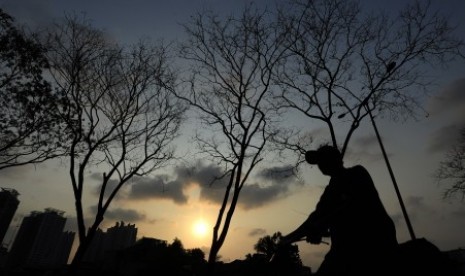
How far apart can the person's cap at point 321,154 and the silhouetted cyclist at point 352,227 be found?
7.6 inches

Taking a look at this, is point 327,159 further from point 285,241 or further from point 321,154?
point 285,241

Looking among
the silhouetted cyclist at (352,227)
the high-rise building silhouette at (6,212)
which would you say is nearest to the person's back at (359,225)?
the silhouetted cyclist at (352,227)

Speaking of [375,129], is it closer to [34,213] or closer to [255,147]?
[255,147]

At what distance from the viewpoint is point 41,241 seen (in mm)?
143250

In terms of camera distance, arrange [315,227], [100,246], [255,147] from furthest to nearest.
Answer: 1. [100,246]
2. [255,147]
3. [315,227]

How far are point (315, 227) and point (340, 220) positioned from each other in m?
0.18

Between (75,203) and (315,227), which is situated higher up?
(75,203)

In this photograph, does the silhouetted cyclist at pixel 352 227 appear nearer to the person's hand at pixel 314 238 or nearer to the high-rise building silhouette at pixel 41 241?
the person's hand at pixel 314 238

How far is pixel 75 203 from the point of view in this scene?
46.8 feet

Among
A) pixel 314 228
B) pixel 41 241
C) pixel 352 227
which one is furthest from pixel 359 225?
pixel 41 241

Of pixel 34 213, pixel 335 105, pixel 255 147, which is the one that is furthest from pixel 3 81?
pixel 34 213

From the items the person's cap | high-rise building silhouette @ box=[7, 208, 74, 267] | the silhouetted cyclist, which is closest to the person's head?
the person's cap

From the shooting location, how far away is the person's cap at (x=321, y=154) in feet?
7.73

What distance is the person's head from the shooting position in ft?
7.72
